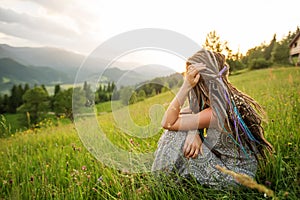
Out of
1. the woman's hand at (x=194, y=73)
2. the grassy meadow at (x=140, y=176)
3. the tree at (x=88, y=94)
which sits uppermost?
the woman's hand at (x=194, y=73)

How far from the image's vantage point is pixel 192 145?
212 centimetres

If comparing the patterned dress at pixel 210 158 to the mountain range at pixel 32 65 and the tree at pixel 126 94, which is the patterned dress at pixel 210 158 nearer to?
the tree at pixel 126 94

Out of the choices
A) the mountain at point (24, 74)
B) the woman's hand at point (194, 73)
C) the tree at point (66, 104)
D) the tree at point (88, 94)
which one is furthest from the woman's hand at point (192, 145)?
the mountain at point (24, 74)

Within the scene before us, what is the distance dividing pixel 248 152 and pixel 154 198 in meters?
0.94

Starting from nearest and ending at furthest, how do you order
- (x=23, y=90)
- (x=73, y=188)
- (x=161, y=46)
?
1. (x=161, y=46)
2. (x=73, y=188)
3. (x=23, y=90)

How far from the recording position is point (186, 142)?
216 centimetres

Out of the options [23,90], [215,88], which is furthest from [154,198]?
[23,90]

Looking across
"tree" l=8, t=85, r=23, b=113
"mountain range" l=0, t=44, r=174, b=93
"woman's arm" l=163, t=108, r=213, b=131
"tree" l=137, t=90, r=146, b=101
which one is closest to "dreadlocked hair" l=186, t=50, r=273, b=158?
"woman's arm" l=163, t=108, r=213, b=131

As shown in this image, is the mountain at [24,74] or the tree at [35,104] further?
the mountain at [24,74]

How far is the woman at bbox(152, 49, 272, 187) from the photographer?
2.04 metres

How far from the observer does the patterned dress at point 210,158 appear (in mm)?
2154

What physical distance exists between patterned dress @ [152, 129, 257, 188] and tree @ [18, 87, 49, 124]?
4280cm

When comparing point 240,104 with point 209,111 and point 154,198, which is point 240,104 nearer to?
point 209,111

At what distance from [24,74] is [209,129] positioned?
267 feet
